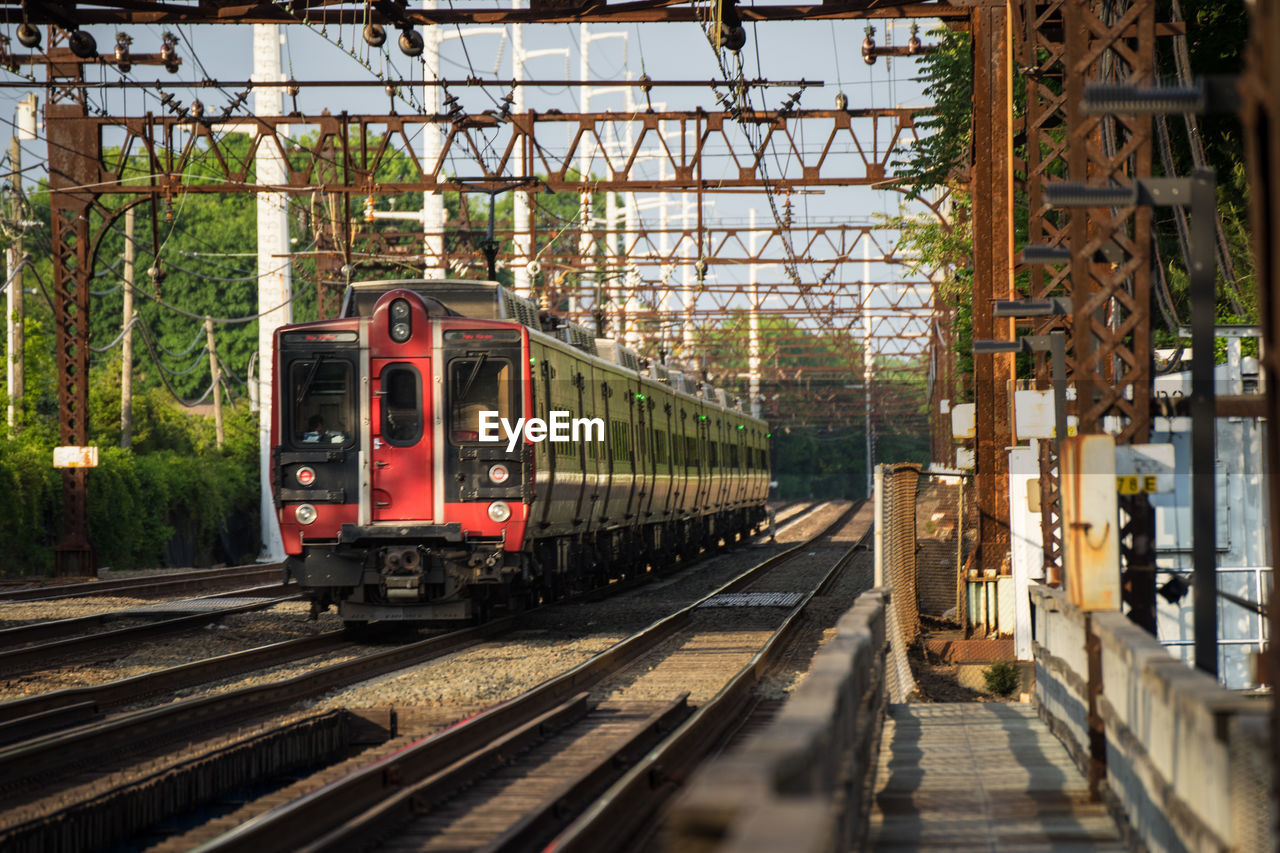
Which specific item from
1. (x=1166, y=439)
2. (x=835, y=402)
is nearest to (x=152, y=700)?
(x=1166, y=439)

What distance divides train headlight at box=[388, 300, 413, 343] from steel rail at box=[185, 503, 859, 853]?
156 inches

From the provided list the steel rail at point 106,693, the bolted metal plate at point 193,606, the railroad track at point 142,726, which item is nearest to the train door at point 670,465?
the bolted metal plate at point 193,606

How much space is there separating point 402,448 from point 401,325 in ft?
4.05

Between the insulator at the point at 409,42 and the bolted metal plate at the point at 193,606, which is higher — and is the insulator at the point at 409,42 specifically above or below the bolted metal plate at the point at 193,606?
above

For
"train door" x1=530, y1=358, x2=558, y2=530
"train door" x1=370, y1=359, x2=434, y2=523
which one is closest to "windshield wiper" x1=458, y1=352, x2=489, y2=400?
"train door" x1=370, y1=359, x2=434, y2=523

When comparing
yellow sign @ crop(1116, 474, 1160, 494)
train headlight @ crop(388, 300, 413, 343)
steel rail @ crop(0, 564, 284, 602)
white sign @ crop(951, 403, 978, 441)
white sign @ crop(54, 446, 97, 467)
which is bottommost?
steel rail @ crop(0, 564, 284, 602)

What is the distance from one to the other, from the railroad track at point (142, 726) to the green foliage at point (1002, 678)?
3.83 m

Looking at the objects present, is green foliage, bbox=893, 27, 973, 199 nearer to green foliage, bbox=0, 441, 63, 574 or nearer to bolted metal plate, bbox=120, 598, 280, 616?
bolted metal plate, bbox=120, 598, 280, 616

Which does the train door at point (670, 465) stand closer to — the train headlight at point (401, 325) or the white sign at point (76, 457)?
the white sign at point (76, 457)

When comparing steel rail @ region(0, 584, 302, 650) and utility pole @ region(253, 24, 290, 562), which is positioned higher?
utility pole @ region(253, 24, 290, 562)

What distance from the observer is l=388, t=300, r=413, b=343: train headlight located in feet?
51.9

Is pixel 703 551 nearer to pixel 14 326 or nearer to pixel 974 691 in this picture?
pixel 14 326

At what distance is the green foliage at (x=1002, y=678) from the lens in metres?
15.1

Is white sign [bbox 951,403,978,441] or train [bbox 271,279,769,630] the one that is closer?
train [bbox 271,279,769,630]
